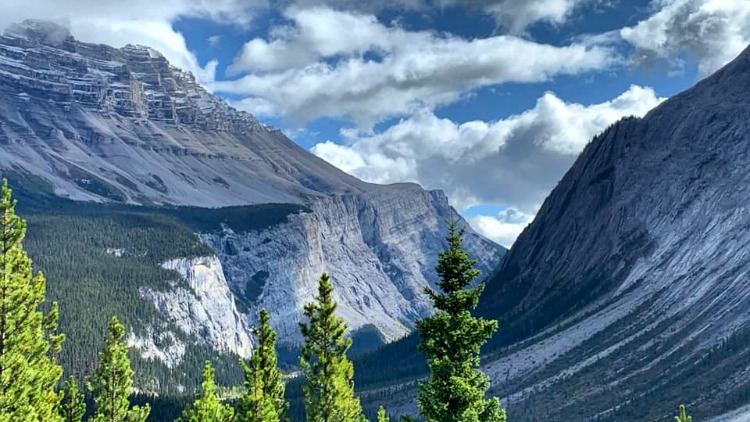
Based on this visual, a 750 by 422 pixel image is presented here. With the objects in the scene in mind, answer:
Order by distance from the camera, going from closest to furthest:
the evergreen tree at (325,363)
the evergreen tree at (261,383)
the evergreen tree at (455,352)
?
the evergreen tree at (455,352), the evergreen tree at (261,383), the evergreen tree at (325,363)

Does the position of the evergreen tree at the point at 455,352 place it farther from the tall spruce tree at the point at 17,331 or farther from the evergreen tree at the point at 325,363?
the tall spruce tree at the point at 17,331

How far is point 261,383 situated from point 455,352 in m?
14.7

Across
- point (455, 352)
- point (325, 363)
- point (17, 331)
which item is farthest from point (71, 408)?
point (455, 352)

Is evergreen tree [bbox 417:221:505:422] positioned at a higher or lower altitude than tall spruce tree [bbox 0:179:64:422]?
lower

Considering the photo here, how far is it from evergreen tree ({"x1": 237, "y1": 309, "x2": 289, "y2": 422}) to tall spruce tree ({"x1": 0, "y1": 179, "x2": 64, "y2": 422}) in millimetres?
10783

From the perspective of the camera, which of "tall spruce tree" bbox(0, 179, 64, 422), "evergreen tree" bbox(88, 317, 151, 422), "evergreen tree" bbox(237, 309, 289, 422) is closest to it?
"tall spruce tree" bbox(0, 179, 64, 422)

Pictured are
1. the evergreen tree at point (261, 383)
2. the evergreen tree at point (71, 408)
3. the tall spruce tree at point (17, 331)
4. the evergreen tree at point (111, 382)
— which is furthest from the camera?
the evergreen tree at point (71, 408)

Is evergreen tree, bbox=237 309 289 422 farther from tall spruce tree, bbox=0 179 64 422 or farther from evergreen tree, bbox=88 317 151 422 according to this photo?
tall spruce tree, bbox=0 179 64 422

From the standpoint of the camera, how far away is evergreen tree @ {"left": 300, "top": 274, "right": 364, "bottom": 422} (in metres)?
43.8

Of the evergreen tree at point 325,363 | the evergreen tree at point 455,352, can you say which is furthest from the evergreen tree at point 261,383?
the evergreen tree at point 455,352

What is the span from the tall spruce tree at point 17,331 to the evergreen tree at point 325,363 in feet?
47.9

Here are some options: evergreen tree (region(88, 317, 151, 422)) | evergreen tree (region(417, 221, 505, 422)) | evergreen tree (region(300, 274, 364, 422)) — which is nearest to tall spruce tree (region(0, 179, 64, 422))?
evergreen tree (region(88, 317, 151, 422))

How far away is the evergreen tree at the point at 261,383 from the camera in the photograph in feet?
137

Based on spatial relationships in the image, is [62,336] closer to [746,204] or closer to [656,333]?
[656,333]
